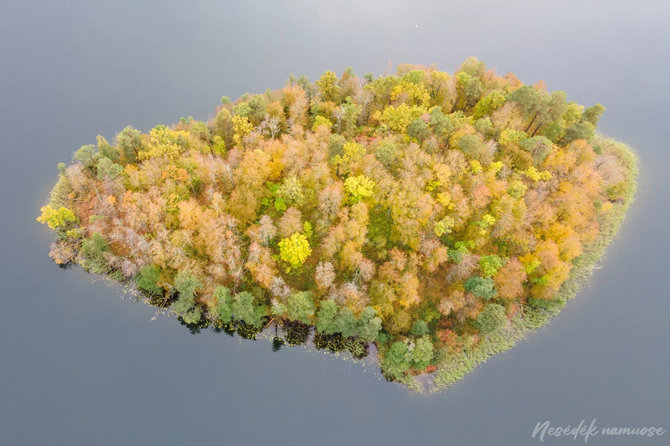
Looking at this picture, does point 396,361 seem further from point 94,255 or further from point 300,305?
point 94,255

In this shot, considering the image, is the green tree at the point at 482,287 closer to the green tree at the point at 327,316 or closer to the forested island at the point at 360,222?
the forested island at the point at 360,222

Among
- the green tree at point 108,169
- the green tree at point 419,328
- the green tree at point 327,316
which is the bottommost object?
the green tree at point 327,316

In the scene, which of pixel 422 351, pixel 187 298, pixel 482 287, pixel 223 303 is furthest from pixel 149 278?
pixel 482 287

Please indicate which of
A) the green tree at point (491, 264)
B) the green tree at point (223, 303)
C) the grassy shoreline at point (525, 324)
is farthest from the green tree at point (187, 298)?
the green tree at point (491, 264)

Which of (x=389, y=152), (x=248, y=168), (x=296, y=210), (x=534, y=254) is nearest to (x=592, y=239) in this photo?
(x=534, y=254)

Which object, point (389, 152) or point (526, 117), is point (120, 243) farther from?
point (526, 117)
